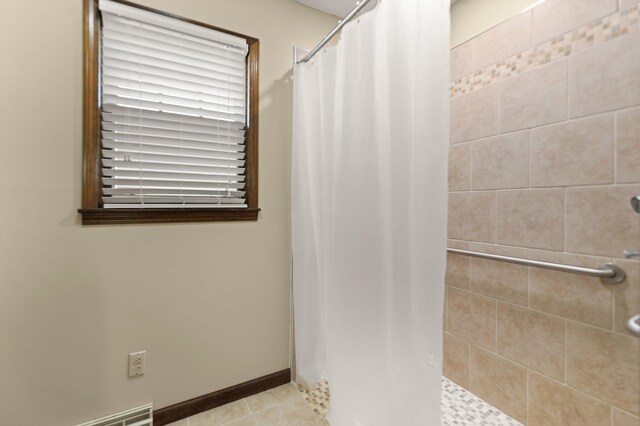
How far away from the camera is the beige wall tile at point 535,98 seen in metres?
1.20

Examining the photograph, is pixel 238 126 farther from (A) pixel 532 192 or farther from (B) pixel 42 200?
(A) pixel 532 192

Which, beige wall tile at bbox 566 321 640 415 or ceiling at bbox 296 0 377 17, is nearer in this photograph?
beige wall tile at bbox 566 321 640 415

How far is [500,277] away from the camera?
1.42m

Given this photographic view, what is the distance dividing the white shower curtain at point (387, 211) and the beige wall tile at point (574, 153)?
0.68 metres

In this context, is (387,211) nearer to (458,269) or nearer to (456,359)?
(458,269)

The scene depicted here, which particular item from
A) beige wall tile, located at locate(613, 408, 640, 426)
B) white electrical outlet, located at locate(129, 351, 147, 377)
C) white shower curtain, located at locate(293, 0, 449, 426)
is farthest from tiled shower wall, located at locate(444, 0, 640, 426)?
white electrical outlet, located at locate(129, 351, 147, 377)

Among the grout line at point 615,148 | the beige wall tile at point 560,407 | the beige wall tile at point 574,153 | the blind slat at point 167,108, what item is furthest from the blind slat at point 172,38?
the beige wall tile at point 560,407

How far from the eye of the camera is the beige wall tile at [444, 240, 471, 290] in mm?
1590

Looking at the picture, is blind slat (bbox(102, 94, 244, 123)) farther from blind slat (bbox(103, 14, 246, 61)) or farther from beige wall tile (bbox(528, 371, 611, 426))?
beige wall tile (bbox(528, 371, 611, 426))

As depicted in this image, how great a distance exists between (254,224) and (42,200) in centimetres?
88

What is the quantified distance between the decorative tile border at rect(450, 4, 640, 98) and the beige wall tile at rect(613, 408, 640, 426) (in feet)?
4.57

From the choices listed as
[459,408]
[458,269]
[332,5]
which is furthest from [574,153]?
[332,5]

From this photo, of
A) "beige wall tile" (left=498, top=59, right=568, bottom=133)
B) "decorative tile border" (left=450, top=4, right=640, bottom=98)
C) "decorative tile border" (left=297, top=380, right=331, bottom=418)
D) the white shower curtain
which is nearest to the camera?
the white shower curtain

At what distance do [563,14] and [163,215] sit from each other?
1.98m
